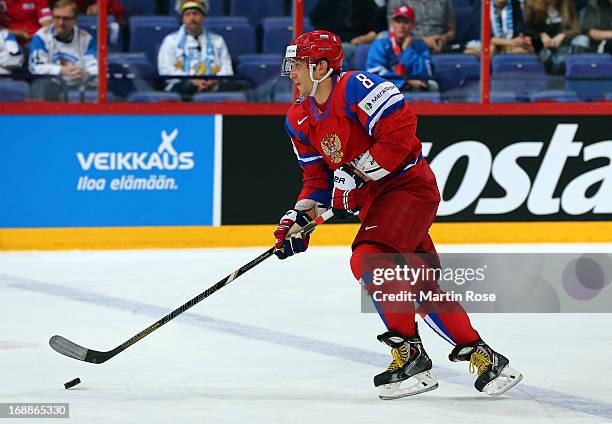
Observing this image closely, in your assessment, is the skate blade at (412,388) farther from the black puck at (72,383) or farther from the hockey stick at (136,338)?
the black puck at (72,383)

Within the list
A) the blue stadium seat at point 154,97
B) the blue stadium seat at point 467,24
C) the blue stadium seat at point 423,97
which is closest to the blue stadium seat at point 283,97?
the blue stadium seat at point 154,97

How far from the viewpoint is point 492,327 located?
227 inches

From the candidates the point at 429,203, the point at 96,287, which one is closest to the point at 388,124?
the point at 429,203

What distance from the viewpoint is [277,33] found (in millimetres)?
8117

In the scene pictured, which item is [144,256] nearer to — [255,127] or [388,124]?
[255,127]

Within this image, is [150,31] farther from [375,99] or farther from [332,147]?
[375,99]

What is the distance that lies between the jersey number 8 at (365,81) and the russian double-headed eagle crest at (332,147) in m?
0.20

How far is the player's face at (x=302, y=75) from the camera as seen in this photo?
4.46 metres

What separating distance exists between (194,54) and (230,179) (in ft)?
2.62

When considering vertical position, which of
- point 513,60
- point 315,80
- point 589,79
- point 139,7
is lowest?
point 589,79

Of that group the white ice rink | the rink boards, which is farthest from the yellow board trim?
the white ice rink

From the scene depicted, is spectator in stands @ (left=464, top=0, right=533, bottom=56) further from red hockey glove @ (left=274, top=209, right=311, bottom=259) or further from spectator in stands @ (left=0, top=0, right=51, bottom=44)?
red hockey glove @ (left=274, top=209, right=311, bottom=259)

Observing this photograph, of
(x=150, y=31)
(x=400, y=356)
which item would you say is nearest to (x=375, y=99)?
(x=400, y=356)

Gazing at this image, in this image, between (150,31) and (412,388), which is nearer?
(412,388)
